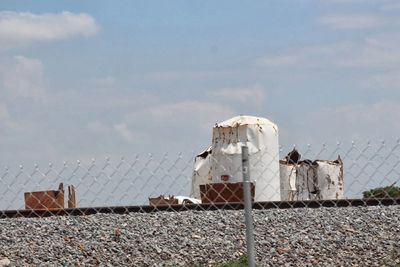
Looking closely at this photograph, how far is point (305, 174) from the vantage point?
607 inches

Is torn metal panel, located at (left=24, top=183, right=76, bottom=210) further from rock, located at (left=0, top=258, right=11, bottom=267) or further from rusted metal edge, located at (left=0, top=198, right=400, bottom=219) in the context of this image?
rock, located at (left=0, top=258, right=11, bottom=267)

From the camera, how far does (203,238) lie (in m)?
10.1

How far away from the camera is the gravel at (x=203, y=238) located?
31.2ft

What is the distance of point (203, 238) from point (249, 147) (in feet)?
16.9

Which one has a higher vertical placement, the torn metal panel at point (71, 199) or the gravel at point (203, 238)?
the torn metal panel at point (71, 199)

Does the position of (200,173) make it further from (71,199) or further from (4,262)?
(4,262)

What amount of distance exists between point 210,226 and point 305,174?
519 centimetres

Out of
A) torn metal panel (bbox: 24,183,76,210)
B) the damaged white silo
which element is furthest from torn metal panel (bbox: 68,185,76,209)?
the damaged white silo

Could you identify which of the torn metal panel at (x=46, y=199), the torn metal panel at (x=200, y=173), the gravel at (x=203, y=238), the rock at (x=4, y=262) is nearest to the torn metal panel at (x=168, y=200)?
the torn metal panel at (x=46, y=199)

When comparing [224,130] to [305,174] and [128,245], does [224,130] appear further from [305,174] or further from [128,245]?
[128,245]

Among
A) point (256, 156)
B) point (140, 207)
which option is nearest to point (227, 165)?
point (256, 156)

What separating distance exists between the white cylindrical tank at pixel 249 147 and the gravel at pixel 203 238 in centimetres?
335

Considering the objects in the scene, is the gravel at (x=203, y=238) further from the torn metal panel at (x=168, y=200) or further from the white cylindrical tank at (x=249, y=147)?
the white cylindrical tank at (x=249, y=147)

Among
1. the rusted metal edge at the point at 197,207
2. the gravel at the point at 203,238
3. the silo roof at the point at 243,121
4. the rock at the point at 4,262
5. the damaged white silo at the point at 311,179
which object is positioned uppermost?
the silo roof at the point at 243,121
